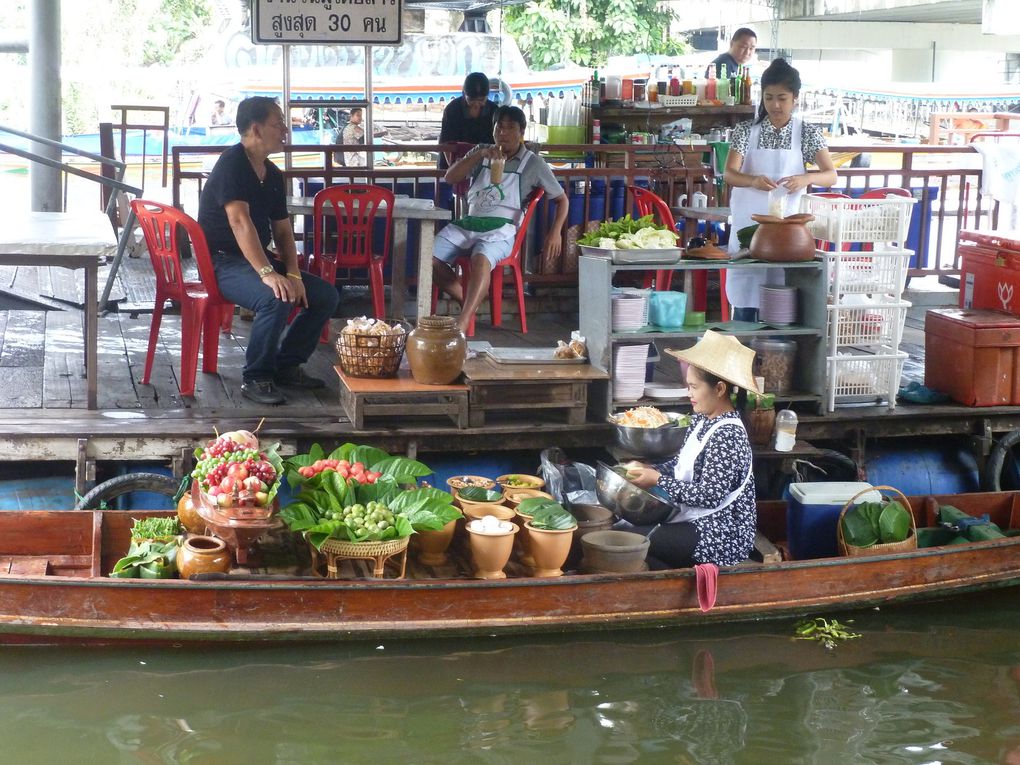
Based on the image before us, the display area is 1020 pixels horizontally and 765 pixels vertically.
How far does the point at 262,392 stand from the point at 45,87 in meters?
5.61

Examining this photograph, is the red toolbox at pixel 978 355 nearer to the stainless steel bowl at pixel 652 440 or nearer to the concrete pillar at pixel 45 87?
the stainless steel bowl at pixel 652 440

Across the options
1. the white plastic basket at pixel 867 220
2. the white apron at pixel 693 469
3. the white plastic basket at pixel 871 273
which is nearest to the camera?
the white apron at pixel 693 469

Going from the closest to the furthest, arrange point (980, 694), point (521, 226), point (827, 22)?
point (980, 694) < point (521, 226) < point (827, 22)

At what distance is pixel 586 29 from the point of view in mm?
25188

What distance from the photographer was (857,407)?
6871 mm

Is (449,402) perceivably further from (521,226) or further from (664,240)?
(521,226)

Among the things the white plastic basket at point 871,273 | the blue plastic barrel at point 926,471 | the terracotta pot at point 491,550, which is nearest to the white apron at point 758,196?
the white plastic basket at point 871,273

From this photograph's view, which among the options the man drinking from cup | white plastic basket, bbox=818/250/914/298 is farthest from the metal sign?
white plastic basket, bbox=818/250/914/298

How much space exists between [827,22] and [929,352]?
16.0m

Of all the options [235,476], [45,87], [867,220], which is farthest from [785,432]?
[45,87]

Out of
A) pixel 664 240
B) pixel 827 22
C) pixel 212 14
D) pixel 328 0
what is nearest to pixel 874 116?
pixel 827 22

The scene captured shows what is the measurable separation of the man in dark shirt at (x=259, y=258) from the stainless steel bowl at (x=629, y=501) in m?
1.88

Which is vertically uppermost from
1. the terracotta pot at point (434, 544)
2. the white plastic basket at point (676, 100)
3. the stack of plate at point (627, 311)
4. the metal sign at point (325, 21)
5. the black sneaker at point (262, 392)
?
the metal sign at point (325, 21)

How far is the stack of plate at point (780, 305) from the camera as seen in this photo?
672 centimetres
